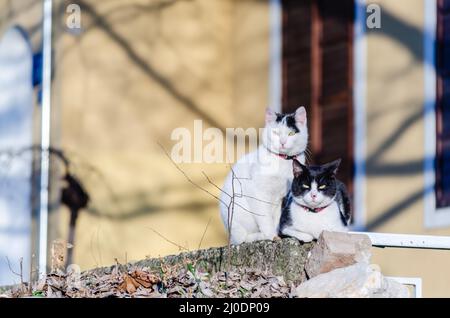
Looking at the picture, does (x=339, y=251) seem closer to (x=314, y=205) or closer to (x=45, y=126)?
(x=314, y=205)

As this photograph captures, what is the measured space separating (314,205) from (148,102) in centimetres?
314

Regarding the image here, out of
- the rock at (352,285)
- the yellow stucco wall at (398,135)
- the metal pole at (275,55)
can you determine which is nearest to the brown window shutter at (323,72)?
the metal pole at (275,55)

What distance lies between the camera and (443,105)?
20.7 feet

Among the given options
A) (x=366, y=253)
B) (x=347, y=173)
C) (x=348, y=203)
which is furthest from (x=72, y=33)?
(x=366, y=253)

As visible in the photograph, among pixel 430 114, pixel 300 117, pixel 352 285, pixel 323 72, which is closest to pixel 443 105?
pixel 430 114

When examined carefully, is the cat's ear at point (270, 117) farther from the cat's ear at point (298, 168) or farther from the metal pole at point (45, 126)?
the metal pole at point (45, 126)

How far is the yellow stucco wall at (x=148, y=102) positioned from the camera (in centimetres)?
714

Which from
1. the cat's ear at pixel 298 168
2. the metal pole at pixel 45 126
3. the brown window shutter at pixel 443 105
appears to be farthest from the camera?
the metal pole at pixel 45 126

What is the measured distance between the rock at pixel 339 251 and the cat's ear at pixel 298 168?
1.62 feet

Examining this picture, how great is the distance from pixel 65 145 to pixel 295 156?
7.96 ft

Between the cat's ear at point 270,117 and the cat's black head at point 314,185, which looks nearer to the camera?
the cat's black head at point 314,185

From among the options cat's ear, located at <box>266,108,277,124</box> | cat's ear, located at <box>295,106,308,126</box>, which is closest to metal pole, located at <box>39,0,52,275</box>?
cat's ear, located at <box>266,108,277,124</box>

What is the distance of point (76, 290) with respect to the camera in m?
4.41

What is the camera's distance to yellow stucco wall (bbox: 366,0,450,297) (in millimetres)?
6336
